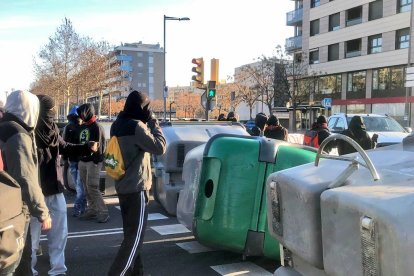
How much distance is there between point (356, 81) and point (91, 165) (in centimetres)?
4169

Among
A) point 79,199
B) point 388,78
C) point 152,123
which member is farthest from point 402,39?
point 152,123

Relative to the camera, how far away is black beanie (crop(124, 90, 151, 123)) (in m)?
4.43

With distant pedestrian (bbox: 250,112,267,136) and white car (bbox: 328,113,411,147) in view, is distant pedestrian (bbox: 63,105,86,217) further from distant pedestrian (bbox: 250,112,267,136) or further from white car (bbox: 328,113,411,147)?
white car (bbox: 328,113,411,147)

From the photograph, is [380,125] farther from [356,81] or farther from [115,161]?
[356,81]

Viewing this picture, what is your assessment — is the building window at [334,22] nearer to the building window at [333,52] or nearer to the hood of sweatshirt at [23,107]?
the building window at [333,52]

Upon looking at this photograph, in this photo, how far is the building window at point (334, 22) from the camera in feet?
156

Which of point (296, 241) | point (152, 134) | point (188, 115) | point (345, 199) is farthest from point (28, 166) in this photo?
point (188, 115)

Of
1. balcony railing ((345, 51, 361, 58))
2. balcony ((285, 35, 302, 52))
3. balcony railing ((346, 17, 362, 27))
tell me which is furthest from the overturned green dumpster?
balcony ((285, 35, 302, 52))

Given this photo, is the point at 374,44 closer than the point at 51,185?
No

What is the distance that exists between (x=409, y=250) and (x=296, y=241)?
95 centimetres

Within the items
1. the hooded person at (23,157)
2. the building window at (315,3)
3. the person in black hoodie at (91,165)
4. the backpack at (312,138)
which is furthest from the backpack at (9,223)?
the building window at (315,3)

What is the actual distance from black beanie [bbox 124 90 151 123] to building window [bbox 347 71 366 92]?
141 feet

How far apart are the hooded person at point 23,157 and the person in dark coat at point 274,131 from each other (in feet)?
17.1

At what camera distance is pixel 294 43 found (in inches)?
2215
